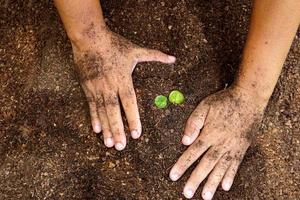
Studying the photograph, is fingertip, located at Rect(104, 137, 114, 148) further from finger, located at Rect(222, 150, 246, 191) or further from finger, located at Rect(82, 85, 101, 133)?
finger, located at Rect(222, 150, 246, 191)

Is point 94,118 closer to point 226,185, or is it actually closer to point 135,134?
point 135,134

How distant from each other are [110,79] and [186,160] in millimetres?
346

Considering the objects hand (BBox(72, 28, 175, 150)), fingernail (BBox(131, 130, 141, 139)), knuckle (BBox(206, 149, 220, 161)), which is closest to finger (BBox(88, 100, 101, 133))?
hand (BBox(72, 28, 175, 150))

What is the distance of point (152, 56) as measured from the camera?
1951mm

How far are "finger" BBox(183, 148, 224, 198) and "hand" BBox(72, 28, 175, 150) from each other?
0.21m

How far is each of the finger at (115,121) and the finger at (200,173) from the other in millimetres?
234

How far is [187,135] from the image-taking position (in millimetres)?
1860

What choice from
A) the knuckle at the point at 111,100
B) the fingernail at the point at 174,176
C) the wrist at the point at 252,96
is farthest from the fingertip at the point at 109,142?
the wrist at the point at 252,96

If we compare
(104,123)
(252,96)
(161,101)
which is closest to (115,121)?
(104,123)

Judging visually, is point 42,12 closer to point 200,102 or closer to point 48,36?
point 48,36

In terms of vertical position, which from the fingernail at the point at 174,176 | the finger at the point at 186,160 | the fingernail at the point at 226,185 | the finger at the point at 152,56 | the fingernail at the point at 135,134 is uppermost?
the finger at the point at 152,56

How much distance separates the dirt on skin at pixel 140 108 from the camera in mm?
1871

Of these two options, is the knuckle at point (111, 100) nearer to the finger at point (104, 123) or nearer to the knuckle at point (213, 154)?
the finger at point (104, 123)

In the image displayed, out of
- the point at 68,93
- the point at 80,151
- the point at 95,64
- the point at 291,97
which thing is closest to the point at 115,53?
the point at 95,64
